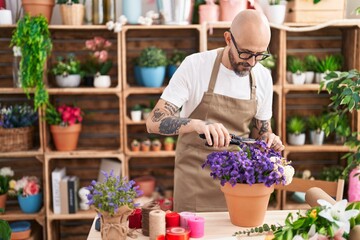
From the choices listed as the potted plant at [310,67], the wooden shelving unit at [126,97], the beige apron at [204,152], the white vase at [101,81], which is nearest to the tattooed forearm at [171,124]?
the beige apron at [204,152]

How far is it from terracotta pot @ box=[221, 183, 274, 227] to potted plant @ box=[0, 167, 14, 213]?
2.26 metres

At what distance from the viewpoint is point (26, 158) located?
3.86 m

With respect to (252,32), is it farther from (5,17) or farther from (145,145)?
(5,17)

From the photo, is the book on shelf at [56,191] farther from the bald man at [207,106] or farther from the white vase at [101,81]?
the bald man at [207,106]

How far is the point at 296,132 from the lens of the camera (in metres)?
3.62

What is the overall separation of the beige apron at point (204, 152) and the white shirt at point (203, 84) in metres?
0.02

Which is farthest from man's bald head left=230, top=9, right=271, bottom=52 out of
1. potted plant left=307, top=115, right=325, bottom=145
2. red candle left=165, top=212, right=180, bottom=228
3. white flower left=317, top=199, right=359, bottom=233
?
potted plant left=307, top=115, right=325, bottom=145

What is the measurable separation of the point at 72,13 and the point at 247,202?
2181mm

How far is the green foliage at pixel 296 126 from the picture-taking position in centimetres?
362

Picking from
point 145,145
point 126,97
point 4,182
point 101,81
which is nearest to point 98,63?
point 101,81

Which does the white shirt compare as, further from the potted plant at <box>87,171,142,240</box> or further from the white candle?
the white candle

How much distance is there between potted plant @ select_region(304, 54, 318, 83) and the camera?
363 centimetres

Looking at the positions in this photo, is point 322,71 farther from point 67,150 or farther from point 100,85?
point 67,150

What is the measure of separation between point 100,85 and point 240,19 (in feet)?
5.51
